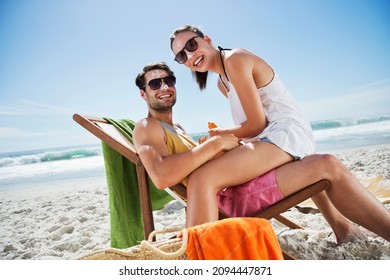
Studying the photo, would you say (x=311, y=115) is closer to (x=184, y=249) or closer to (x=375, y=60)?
(x=375, y=60)

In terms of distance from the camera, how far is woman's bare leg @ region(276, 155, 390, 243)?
1394 millimetres

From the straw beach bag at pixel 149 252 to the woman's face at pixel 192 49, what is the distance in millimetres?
878

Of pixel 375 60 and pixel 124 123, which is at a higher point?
pixel 375 60

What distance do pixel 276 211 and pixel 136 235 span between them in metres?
0.80

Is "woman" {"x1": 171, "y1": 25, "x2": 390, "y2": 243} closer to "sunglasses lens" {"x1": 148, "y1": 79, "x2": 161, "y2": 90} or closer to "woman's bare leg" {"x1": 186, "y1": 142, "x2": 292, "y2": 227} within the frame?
"woman's bare leg" {"x1": 186, "y1": 142, "x2": 292, "y2": 227}

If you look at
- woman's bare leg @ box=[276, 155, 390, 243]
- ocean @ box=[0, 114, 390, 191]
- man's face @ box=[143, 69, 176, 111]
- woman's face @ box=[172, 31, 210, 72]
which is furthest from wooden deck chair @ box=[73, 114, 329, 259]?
ocean @ box=[0, 114, 390, 191]

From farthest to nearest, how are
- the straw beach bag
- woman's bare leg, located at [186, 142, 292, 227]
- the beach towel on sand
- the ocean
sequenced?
1. the ocean
2. the beach towel on sand
3. woman's bare leg, located at [186, 142, 292, 227]
4. the straw beach bag

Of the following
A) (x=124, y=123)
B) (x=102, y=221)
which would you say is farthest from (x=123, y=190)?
(x=102, y=221)

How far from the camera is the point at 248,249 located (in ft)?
3.84

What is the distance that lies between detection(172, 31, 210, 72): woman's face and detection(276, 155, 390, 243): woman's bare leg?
632 millimetres

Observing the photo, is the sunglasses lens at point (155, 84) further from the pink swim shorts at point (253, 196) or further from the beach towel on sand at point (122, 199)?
the pink swim shorts at point (253, 196)

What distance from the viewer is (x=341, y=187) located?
4.64 ft

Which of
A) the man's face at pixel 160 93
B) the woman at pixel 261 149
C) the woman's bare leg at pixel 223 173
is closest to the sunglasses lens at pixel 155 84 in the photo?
the man's face at pixel 160 93

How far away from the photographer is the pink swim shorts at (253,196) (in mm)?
1486
